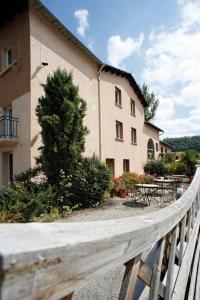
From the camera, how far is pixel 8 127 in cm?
1108

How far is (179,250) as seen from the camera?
2.27 meters

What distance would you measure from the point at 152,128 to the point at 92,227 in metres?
23.7

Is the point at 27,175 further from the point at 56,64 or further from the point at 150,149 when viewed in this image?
the point at 150,149

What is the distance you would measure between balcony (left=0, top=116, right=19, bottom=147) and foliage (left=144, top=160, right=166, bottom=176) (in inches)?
A: 485

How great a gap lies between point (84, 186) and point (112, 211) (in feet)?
5.38

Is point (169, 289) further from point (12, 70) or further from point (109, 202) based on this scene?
point (12, 70)

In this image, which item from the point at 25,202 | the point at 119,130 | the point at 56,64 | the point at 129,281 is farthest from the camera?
the point at 119,130

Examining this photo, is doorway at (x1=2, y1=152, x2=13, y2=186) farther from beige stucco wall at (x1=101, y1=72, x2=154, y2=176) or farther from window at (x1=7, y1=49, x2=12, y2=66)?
beige stucco wall at (x1=101, y1=72, x2=154, y2=176)

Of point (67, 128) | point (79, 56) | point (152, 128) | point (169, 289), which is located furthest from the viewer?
point (152, 128)

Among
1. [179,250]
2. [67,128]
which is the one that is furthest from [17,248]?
[67,128]

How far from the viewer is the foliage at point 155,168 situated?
1839 centimetres

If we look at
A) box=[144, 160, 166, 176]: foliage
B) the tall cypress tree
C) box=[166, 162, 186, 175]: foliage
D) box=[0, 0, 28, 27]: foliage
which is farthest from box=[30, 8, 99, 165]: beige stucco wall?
box=[166, 162, 186, 175]: foliage

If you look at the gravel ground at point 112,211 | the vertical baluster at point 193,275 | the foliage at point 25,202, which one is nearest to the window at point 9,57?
the foliage at point 25,202

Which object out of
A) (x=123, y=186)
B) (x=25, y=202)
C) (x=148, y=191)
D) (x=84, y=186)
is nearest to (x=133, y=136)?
(x=123, y=186)
